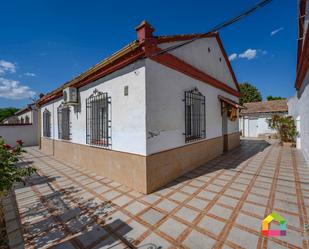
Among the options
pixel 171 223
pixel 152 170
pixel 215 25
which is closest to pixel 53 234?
pixel 171 223

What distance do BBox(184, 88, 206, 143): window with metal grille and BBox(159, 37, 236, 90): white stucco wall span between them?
1.32 m

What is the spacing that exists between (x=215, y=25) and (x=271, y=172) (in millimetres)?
5713

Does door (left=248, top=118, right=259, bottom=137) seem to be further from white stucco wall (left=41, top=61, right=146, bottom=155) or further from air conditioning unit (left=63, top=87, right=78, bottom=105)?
air conditioning unit (left=63, top=87, right=78, bottom=105)

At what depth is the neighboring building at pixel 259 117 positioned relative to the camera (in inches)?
758

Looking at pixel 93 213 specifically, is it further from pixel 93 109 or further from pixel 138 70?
pixel 93 109

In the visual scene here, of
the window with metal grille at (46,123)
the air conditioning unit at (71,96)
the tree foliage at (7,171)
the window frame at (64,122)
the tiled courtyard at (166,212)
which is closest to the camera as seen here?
the tiled courtyard at (166,212)

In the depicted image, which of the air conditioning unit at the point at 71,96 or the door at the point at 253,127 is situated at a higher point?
the air conditioning unit at the point at 71,96

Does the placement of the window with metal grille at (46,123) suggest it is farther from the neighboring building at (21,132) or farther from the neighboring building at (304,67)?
the neighboring building at (304,67)

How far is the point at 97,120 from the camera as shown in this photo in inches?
259

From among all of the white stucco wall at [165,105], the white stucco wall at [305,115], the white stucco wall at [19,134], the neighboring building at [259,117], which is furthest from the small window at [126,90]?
the neighboring building at [259,117]

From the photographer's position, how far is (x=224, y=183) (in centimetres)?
498

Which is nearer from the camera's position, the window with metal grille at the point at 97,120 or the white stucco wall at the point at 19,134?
the window with metal grille at the point at 97,120

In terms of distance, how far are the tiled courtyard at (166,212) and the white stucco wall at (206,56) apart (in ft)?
14.7

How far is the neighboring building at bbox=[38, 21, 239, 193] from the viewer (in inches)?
177
